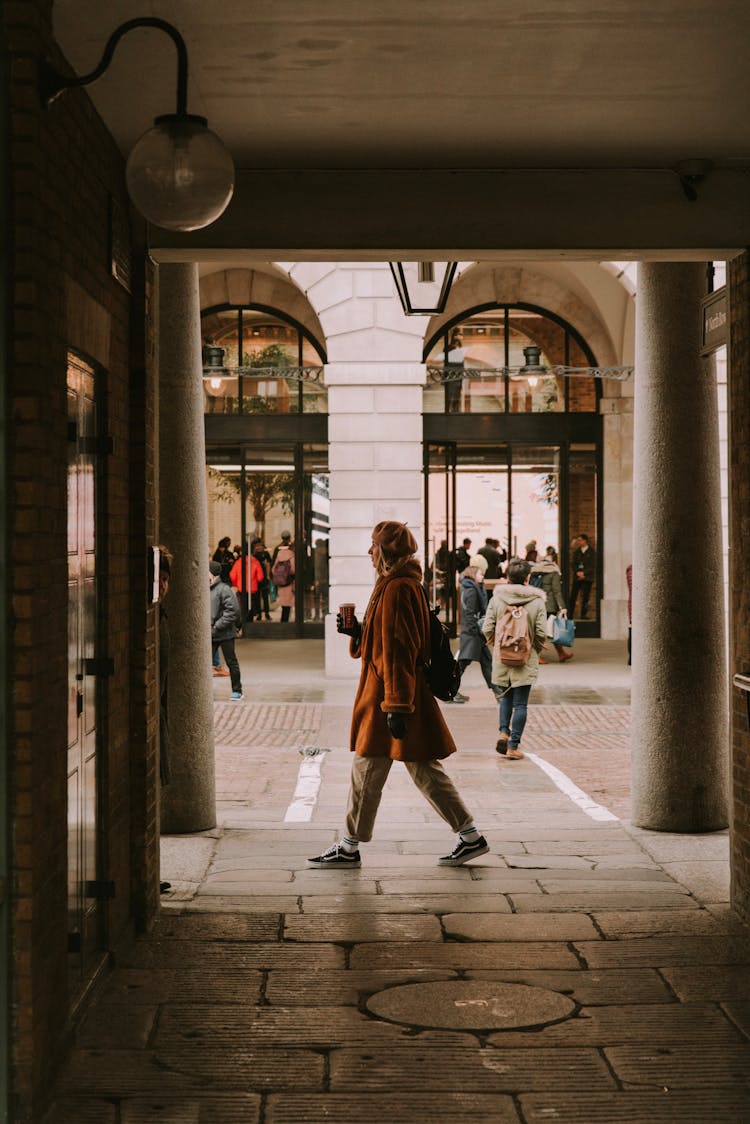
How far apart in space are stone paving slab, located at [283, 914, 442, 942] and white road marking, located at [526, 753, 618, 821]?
9.90 ft

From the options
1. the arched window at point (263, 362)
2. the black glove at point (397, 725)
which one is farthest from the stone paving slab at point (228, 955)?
the arched window at point (263, 362)

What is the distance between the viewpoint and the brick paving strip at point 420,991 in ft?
14.9

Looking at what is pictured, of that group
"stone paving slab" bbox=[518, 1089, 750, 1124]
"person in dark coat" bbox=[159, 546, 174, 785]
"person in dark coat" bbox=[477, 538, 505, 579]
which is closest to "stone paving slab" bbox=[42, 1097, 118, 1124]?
"stone paving slab" bbox=[518, 1089, 750, 1124]

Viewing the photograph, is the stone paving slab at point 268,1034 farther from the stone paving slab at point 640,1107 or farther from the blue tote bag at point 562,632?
the blue tote bag at point 562,632

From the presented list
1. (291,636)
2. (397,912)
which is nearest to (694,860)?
(397,912)

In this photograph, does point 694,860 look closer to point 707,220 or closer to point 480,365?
point 707,220

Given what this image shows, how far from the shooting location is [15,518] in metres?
4.21

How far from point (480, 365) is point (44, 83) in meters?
20.8

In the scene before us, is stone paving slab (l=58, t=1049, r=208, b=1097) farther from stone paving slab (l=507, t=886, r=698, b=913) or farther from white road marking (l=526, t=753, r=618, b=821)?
white road marking (l=526, t=753, r=618, b=821)

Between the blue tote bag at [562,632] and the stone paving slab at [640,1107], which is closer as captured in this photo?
the stone paving slab at [640,1107]

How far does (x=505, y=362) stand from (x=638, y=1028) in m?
20.4

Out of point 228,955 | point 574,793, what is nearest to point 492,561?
point 574,793

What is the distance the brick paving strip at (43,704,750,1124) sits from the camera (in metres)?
4.54

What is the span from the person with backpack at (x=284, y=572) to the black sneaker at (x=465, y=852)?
1593 centimetres
